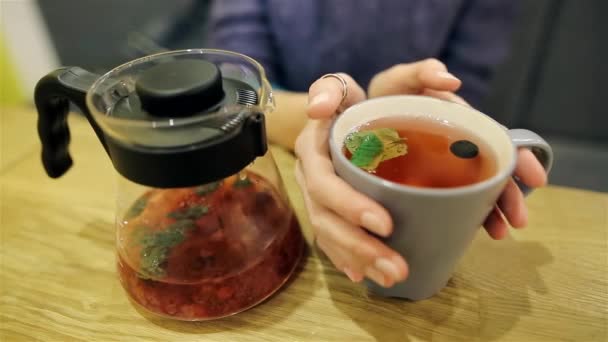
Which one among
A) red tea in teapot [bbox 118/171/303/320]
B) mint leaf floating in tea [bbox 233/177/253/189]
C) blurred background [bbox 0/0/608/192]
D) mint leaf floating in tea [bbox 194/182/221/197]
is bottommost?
blurred background [bbox 0/0/608/192]

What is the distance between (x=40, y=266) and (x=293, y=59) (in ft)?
1.96

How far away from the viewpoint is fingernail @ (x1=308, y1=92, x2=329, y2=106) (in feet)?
1.43

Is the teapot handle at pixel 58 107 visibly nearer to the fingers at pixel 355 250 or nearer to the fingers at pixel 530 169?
the fingers at pixel 355 250

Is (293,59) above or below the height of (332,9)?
below

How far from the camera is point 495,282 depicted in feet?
1.57

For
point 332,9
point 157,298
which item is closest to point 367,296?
point 157,298

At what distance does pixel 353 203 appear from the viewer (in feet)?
1.19

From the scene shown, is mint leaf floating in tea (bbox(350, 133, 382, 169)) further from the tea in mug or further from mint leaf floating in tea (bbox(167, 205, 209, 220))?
mint leaf floating in tea (bbox(167, 205, 209, 220))

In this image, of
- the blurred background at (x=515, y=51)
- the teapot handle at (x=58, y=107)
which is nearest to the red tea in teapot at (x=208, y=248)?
the teapot handle at (x=58, y=107)

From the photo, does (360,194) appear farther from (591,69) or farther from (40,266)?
(591,69)

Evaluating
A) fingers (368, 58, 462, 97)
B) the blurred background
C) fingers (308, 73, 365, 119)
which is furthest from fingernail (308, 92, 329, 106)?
the blurred background

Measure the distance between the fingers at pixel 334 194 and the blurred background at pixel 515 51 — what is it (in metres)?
0.99

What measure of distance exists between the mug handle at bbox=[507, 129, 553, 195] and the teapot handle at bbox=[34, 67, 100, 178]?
364 mm

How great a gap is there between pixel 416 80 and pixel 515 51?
3.20 ft
